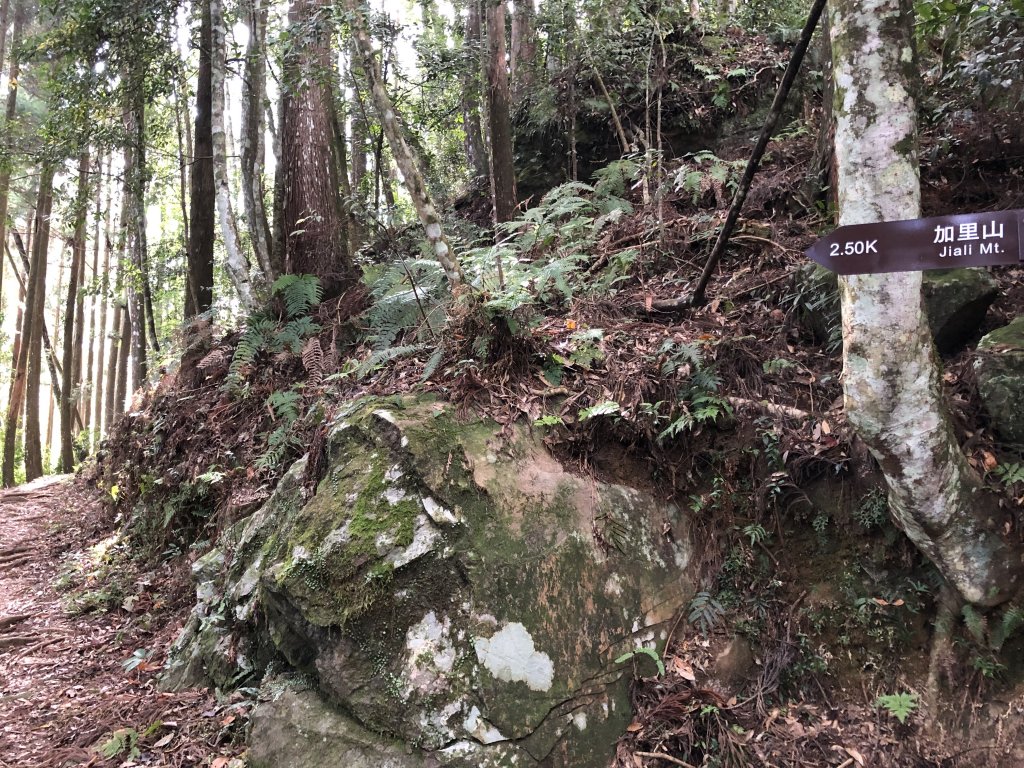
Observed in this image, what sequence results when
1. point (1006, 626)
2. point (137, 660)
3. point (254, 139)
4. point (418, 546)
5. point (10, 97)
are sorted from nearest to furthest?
point (1006, 626) < point (418, 546) < point (137, 660) < point (254, 139) < point (10, 97)

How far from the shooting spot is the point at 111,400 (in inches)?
731

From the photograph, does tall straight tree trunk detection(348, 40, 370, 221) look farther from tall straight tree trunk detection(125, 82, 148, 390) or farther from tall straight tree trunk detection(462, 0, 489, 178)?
tall straight tree trunk detection(125, 82, 148, 390)

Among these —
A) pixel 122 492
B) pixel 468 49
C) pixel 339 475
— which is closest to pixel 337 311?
pixel 339 475

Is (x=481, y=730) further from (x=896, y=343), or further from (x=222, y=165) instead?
(x=222, y=165)

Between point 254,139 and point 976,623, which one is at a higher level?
point 254,139

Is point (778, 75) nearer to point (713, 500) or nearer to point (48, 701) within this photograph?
point (713, 500)

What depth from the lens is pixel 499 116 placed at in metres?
8.30

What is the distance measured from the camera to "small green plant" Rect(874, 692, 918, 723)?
11.3 ft

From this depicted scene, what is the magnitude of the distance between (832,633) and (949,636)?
61cm

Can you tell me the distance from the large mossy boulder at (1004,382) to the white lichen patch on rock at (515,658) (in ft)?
10.1

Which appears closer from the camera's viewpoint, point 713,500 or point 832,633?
point 832,633

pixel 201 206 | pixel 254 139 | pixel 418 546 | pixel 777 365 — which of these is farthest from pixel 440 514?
pixel 201 206

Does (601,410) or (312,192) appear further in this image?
(312,192)

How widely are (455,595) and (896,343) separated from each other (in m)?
2.83
